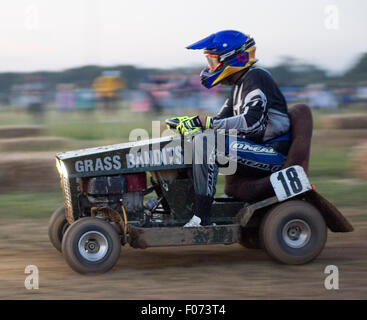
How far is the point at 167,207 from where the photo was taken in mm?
6113

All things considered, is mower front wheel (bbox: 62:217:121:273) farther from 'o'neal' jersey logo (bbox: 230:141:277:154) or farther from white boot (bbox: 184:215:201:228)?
'o'neal' jersey logo (bbox: 230:141:277:154)

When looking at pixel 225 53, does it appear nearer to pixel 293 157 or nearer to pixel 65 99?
pixel 293 157

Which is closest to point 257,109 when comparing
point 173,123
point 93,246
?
point 173,123

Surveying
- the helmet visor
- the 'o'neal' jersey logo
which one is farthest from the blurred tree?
the 'o'neal' jersey logo

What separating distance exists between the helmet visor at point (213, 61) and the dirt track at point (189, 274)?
76.6 inches

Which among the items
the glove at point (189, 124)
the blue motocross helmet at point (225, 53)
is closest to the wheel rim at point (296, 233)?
the glove at point (189, 124)

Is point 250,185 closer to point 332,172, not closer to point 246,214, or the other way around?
point 246,214

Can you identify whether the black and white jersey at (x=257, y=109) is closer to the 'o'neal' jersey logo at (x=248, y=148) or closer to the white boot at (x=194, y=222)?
the 'o'neal' jersey logo at (x=248, y=148)

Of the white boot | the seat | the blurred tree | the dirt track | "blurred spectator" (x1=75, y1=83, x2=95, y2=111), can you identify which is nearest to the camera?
the dirt track

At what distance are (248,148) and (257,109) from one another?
1.28ft

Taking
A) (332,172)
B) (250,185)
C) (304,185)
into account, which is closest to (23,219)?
(250,185)

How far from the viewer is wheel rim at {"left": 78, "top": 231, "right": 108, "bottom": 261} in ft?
18.0

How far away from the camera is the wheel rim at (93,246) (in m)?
5.49

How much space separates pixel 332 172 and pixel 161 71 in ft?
39.6
